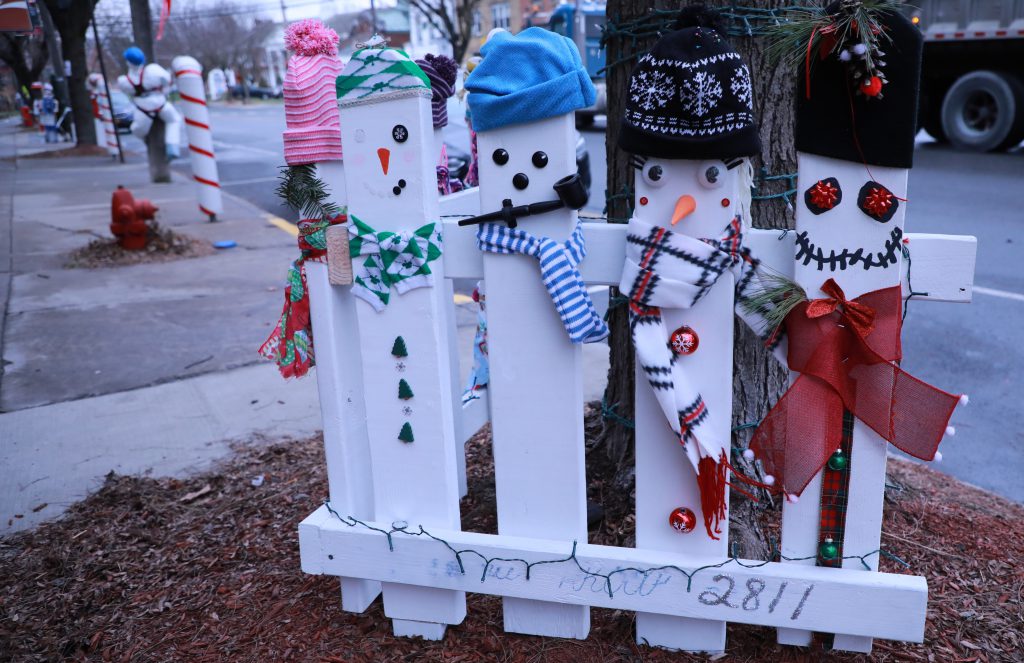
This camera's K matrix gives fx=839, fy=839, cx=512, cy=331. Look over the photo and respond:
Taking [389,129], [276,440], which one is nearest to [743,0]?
[389,129]

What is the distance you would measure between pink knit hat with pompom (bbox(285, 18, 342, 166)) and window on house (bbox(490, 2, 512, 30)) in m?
53.2

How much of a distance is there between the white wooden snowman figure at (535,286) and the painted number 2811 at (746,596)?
36cm

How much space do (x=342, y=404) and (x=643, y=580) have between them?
1010mm

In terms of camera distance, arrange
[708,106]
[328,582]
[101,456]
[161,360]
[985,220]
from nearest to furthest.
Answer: [708,106]
[328,582]
[101,456]
[161,360]
[985,220]

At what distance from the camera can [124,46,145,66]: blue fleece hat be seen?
12.8 meters

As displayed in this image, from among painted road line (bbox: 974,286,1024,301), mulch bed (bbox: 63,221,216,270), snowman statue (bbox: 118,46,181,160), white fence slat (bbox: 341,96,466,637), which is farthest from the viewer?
snowman statue (bbox: 118,46,181,160)

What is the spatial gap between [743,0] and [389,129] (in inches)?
45.9

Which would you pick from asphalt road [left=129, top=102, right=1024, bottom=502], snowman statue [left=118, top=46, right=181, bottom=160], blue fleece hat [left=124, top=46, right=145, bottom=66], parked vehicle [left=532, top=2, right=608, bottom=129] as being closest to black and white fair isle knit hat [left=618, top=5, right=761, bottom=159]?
asphalt road [left=129, top=102, right=1024, bottom=502]

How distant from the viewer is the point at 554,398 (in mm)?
2219

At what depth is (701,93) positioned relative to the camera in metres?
1.87

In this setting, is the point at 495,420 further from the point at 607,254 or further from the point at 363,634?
the point at 363,634

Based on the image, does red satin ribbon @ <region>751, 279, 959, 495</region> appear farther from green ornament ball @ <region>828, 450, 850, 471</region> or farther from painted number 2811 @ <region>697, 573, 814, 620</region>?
painted number 2811 @ <region>697, 573, 814, 620</region>

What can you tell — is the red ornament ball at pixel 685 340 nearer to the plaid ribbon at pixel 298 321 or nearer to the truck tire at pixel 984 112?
the plaid ribbon at pixel 298 321

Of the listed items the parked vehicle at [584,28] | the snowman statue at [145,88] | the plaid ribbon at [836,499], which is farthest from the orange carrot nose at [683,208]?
the snowman statue at [145,88]
